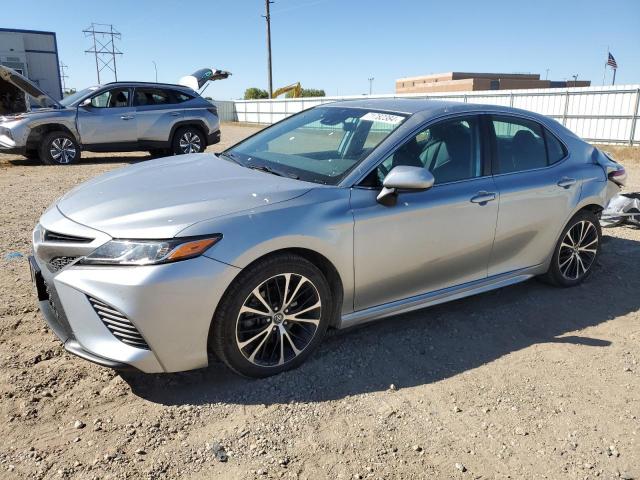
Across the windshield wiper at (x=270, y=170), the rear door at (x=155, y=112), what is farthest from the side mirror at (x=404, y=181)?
the rear door at (x=155, y=112)

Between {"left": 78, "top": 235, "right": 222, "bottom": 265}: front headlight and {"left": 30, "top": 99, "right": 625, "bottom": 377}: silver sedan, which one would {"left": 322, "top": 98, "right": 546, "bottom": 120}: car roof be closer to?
{"left": 30, "top": 99, "right": 625, "bottom": 377}: silver sedan

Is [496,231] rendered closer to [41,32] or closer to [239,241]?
[239,241]

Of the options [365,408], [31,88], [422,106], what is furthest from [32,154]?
[365,408]

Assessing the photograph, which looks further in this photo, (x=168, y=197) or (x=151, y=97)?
(x=151, y=97)

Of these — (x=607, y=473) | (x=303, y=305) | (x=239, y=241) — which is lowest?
(x=607, y=473)

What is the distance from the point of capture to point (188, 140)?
40.8ft

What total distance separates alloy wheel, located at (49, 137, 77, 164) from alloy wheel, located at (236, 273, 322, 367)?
33.1ft

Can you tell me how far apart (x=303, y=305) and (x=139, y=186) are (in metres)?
1.23

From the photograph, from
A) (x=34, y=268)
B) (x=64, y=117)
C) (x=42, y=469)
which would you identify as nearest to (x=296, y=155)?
(x=34, y=268)

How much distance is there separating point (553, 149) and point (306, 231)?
2.59 metres

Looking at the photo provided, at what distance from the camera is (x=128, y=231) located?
106 inches

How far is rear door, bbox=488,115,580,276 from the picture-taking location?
398 cm

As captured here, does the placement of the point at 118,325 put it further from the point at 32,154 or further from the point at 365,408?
the point at 32,154

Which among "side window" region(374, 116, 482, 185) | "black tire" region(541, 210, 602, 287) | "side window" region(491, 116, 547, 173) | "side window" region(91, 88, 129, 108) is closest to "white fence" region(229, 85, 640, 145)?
"side window" region(91, 88, 129, 108)
